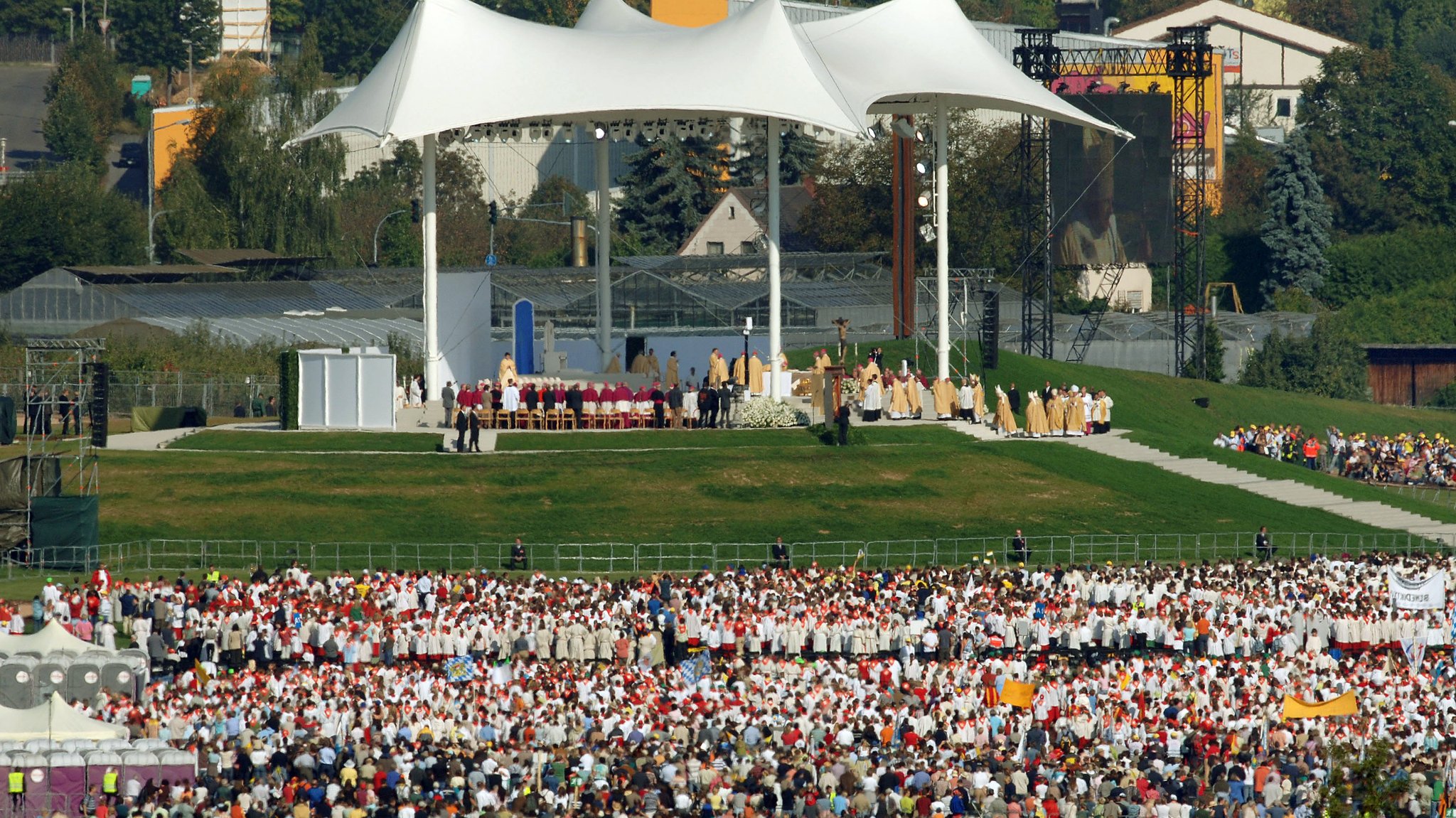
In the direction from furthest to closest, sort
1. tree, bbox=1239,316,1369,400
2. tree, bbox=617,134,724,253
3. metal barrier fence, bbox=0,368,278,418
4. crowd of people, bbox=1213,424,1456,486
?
tree, bbox=617,134,724,253 → tree, bbox=1239,316,1369,400 → metal barrier fence, bbox=0,368,278,418 → crowd of people, bbox=1213,424,1456,486

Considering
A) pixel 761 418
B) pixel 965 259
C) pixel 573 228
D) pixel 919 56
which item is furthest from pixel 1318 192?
pixel 761 418

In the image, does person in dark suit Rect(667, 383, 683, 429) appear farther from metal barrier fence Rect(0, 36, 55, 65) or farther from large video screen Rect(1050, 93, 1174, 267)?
metal barrier fence Rect(0, 36, 55, 65)

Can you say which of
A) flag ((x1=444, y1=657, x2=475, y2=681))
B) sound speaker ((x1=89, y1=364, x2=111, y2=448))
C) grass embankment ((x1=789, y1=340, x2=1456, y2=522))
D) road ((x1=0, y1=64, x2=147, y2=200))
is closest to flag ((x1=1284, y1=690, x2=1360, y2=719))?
flag ((x1=444, y1=657, x2=475, y2=681))

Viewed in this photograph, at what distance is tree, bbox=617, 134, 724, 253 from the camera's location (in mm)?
88250

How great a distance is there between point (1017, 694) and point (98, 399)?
22967 millimetres

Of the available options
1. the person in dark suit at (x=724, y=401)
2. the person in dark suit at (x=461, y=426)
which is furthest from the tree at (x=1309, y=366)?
the person in dark suit at (x=461, y=426)

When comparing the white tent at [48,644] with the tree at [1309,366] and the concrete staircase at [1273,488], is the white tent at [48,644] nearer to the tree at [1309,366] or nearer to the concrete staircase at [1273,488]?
the concrete staircase at [1273,488]

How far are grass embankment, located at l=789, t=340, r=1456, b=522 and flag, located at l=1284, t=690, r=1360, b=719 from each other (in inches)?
822

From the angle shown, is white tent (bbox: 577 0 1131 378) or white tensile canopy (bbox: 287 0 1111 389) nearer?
white tensile canopy (bbox: 287 0 1111 389)

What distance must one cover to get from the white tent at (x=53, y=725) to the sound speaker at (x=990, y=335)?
31.3 m

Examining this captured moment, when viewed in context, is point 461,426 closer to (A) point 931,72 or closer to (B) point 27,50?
(A) point 931,72

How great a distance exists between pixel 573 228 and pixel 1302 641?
1777 inches

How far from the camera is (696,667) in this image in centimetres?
3189

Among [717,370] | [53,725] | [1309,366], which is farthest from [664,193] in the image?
[53,725]
